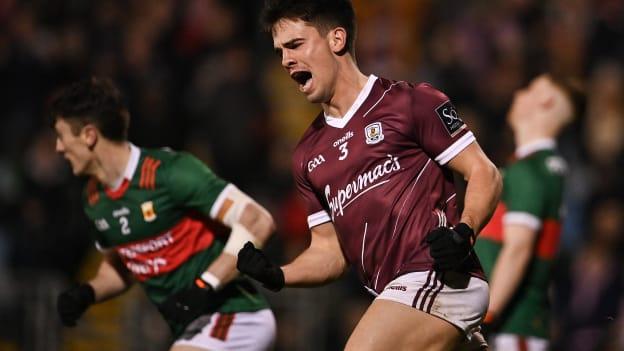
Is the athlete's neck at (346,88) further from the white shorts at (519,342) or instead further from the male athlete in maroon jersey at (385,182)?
the white shorts at (519,342)

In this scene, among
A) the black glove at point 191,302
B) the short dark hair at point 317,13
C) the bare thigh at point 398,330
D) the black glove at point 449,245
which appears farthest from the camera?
the black glove at point 191,302

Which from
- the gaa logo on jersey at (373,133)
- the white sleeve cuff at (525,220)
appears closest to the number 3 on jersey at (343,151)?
the gaa logo on jersey at (373,133)

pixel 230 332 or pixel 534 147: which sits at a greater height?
pixel 534 147

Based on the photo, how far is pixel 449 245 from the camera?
4.29m

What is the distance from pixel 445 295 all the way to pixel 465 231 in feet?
1.29

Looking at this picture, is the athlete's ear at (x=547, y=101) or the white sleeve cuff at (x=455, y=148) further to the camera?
the athlete's ear at (x=547, y=101)

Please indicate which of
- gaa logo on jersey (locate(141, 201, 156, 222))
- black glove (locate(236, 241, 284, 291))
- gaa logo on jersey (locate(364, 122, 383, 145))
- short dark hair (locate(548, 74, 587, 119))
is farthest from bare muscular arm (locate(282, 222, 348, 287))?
short dark hair (locate(548, 74, 587, 119))

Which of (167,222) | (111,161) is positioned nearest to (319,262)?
(167,222)

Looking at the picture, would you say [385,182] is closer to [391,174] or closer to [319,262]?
[391,174]

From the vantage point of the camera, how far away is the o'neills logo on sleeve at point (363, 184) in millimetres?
4809

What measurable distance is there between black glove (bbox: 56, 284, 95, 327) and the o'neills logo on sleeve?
199cm

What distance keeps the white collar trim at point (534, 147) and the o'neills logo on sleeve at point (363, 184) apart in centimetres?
212

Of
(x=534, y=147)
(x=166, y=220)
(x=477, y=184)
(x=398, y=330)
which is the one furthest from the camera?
(x=534, y=147)

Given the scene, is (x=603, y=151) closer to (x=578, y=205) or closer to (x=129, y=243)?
(x=578, y=205)
